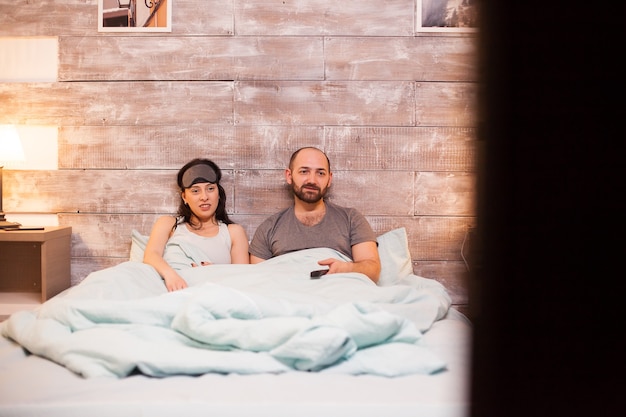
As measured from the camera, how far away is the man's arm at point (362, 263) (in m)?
1.86

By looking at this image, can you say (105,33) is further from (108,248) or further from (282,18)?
(108,248)

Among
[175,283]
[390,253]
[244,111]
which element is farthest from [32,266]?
[390,253]

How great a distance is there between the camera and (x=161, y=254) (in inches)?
82.6

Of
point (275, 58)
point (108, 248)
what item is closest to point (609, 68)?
point (275, 58)

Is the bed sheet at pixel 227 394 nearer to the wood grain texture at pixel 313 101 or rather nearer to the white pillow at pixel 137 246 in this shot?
the white pillow at pixel 137 246

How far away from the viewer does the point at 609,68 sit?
260mm

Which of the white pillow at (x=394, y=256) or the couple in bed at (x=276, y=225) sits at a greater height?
the couple in bed at (x=276, y=225)

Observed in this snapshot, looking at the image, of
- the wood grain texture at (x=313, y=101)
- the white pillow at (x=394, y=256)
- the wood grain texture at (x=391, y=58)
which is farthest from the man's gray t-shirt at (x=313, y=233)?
the wood grain texture at (x=391, y=58)

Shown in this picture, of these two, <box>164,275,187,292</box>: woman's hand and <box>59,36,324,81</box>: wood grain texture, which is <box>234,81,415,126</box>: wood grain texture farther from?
<box>164,275,187,292</box>: woman's hand

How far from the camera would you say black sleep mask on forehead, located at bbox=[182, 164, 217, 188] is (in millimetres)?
2197

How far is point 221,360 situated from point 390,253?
1.33 metres

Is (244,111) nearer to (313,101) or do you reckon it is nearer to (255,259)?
(313,101)

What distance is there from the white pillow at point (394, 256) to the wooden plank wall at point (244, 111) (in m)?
0.13

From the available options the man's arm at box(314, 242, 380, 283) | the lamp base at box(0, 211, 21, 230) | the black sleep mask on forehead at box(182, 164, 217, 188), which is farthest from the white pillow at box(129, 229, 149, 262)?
the man's arm at box(314, 242, 380, 283)
